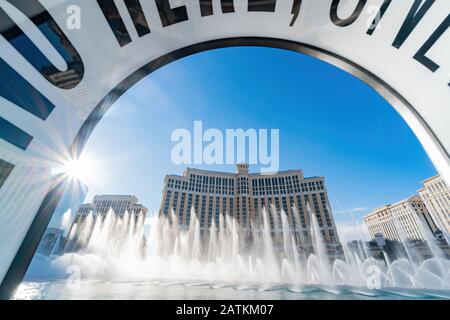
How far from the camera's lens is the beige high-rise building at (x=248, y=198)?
3588 cm

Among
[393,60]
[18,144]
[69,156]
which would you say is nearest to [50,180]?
[69,156]

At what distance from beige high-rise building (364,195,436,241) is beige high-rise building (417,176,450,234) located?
7.01 m

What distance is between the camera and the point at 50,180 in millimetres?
1882

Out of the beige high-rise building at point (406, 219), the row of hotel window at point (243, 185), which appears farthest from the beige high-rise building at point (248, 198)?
the beige high-rise building at point (406, 219)

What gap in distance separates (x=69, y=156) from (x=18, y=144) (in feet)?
1.37

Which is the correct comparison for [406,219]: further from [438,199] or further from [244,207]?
[244,207]

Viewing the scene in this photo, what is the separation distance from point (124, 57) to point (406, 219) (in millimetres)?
77733

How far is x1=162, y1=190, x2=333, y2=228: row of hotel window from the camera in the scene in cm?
3584

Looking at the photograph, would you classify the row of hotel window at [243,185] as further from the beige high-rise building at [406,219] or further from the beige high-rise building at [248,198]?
the beige high-rise building at [406,219]

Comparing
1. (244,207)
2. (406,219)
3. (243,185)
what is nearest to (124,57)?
(244,207)

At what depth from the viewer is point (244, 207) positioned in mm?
37812

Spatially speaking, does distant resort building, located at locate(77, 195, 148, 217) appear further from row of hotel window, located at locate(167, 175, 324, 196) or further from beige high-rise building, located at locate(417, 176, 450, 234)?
beige high-rise building, located at locate(417, 176, 450, 234)

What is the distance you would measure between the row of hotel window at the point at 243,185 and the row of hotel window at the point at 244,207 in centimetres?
152
